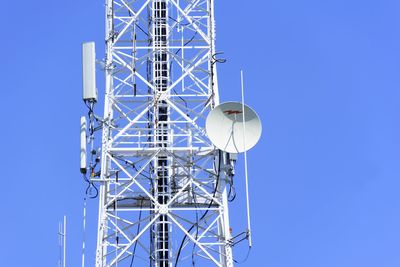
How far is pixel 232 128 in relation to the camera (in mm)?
58562

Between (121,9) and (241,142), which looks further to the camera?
(121,9)

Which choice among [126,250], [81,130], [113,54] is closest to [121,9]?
[113,54]

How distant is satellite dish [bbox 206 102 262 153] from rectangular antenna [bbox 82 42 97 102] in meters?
4.24

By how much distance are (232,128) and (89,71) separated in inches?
216

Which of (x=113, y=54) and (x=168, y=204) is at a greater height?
(x=113, y=54)

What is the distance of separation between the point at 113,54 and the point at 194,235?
7.66 m

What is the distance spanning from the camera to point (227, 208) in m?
59.7

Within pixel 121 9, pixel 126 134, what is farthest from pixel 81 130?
pixel 121 9

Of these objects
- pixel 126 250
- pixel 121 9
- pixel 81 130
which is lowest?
pixel 126 250

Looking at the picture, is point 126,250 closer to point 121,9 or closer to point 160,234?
point 160,234

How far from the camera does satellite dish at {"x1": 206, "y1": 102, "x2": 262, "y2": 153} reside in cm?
5844

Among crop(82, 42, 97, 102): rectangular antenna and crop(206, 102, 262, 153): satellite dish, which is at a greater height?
crop(82, 42, 97, 102): rectangular antenna

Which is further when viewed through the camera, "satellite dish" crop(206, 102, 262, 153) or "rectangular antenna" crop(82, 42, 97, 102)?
"rectangular antenna" crop(82, 42, 97, 102)

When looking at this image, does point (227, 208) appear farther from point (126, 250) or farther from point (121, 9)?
point (121, 9)
